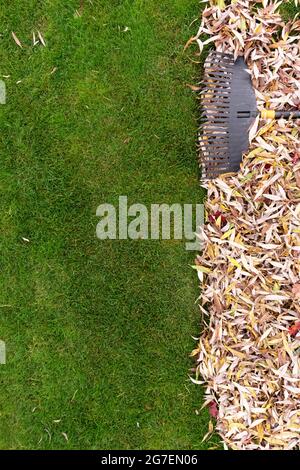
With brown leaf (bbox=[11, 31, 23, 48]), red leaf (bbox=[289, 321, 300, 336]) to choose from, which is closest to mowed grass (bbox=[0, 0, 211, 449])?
brown leaf (bbox=[11, 31, 23, 48])

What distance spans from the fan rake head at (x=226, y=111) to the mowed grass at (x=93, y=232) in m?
0.16

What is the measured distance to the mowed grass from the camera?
11.2ft

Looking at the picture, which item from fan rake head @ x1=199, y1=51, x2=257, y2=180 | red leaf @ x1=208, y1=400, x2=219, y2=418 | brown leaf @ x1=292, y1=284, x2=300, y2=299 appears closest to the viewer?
brown leaf @ x1=292, y1=284, x2=300, y2=299

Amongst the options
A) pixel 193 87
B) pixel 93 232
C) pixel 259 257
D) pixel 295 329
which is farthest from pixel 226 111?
pixel 295 329

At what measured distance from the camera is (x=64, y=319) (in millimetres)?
3465

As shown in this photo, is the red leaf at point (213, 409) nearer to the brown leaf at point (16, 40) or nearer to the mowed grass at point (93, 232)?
the mowed grass at point (93, 232)

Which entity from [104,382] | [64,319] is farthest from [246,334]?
[64,319]

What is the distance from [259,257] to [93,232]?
120 centimetres

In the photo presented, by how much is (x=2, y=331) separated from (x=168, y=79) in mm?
2211

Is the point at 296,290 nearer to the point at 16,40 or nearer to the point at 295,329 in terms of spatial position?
the point at 295,329

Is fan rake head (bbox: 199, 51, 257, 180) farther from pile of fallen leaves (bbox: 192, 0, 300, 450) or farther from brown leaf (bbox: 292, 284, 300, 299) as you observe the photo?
brown leaf (bbox: 292, 284, 300, 299)

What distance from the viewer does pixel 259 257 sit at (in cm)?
325

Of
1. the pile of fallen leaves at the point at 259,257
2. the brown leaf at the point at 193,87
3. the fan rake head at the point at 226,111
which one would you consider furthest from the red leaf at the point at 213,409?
the brown leaf at the point at 193,87

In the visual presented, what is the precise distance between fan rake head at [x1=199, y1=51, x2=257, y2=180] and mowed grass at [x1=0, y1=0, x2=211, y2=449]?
0.51 ft
